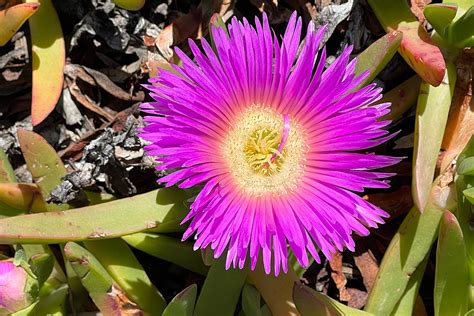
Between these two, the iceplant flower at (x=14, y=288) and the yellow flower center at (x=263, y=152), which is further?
the yellow flower center at (x=263, y=152)

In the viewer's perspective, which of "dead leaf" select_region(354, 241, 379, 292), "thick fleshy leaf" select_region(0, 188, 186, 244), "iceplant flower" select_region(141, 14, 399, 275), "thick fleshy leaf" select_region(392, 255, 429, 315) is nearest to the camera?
"iceplant flower" select_region(141, 14, 399, 275)

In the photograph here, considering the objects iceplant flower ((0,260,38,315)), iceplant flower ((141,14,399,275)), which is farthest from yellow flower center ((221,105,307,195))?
iceplant flower ((0,260,38,315))

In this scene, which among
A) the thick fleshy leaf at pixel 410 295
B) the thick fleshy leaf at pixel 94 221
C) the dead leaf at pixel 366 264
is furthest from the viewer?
the dead leaf at pixel 366 264

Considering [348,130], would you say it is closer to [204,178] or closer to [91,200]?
[204,178]

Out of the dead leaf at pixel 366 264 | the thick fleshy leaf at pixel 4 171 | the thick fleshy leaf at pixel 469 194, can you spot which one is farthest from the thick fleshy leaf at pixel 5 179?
the thick fleshy leaf at pixel 469 194

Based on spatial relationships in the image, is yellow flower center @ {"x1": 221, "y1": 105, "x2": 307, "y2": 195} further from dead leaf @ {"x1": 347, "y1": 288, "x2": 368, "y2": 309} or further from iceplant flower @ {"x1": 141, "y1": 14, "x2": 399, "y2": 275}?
dead leaf @ {"x1": 347, "y1": 288, "x2": 368, "y2": 309}

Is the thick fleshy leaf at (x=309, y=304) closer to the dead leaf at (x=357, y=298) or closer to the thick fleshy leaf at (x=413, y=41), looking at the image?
the dead leaf at (x=357, y=298)

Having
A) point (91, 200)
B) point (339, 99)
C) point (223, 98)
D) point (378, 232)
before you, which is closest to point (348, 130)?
point (339, 99)
